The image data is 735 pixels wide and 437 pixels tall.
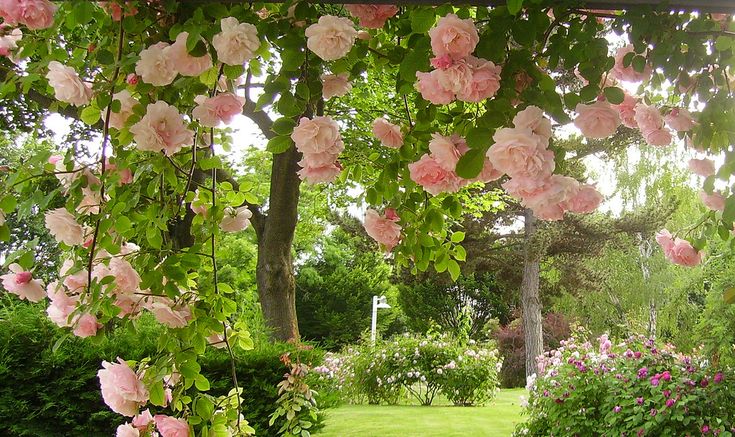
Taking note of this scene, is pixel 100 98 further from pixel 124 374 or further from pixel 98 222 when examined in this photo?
pixel 124 374

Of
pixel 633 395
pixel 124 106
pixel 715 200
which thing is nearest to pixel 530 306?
pixel 633 395

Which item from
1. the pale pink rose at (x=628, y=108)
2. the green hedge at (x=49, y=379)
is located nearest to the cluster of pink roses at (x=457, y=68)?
the pale pink rose at (x=628, y=108)

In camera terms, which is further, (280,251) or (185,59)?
(280,251)

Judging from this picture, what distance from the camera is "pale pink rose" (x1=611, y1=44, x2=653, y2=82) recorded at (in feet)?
4.19

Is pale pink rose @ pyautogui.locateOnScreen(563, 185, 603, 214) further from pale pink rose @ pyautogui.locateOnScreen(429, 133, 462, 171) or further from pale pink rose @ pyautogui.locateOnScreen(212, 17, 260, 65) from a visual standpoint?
pale pink rose @ pyautogui.locateOnScreen(212, 17, 260, 65)

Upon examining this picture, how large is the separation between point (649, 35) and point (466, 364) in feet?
25.6

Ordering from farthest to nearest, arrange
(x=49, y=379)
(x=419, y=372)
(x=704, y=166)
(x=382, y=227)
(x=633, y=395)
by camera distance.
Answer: (x=419, y=372) < (x=633, y=395) < (x=49, y=379) < (x=382, y=227) < (x=704, y=166)

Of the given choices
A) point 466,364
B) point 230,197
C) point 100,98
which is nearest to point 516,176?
point 100,98

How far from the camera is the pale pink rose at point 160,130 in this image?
3.71ft

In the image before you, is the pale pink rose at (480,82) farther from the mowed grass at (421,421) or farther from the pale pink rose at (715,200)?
the mowed grass at (421,421)

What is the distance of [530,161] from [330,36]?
38 cm

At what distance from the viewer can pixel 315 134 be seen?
1.14 metres

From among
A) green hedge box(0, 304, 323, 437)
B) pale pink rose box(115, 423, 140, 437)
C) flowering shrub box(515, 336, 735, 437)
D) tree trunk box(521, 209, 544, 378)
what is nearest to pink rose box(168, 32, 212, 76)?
pale pink rose box(115, 423, 140, 437)

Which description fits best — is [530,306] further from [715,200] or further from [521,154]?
[521,154]
